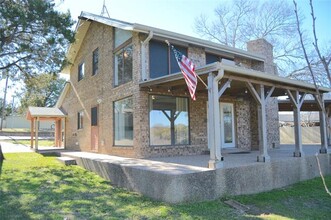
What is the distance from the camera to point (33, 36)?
44.0 feet

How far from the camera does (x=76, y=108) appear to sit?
18656 millimetres

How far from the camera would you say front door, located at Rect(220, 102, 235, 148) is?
13.5 metres

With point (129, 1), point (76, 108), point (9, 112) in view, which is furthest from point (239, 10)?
point (9, 112)

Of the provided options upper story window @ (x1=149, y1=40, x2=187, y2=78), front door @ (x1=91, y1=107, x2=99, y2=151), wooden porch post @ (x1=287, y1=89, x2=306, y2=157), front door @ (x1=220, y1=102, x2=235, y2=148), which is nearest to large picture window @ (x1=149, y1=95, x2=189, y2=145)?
upper story window @ (x1=149, y1=40, x2=187, y2=78)

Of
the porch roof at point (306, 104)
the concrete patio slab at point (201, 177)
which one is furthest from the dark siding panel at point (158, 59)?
the porch roof at point (306, 104)

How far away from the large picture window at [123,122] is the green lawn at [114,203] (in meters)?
2.32

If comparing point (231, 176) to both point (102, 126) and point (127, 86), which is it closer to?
point (127, 86)

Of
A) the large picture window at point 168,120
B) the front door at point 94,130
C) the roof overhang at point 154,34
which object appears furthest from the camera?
the front door at point 94,130

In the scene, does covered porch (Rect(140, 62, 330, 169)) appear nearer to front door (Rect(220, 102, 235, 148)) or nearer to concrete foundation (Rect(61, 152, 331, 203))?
concrete foundation (Rect(61, 152, 331, 203))

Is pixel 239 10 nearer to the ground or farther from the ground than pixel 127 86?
farther from the ground

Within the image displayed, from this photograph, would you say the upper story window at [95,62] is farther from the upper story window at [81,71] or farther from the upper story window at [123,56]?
the upper story window at [123,56]

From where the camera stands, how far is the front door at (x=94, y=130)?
14.9 meters

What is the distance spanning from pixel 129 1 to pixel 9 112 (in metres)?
53.6

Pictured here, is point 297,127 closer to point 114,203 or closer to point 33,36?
point 114,203
